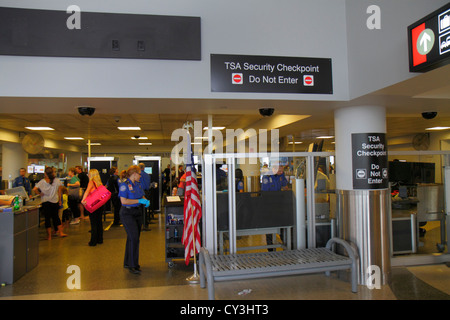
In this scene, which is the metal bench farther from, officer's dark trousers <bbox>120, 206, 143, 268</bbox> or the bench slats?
officer's dark trousers <bbox>120, 206, 143, 268</bbox>

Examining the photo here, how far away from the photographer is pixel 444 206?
5.86m

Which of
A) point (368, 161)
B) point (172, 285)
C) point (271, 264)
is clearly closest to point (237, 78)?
point (368, 161)

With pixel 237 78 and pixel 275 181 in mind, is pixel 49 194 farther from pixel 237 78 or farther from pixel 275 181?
pixel 237 78

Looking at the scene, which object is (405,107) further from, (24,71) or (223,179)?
(24,71)

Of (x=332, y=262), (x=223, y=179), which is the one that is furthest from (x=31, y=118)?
(x=332, y=262)

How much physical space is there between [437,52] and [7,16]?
4322 millimetres

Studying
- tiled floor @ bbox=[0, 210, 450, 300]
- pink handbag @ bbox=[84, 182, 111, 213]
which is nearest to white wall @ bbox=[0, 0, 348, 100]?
tiled floor @ bbox=[0, 210, 450, 300]

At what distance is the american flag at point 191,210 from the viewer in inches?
183

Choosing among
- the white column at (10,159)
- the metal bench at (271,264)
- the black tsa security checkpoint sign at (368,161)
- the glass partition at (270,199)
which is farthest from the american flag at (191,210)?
the white column at (10,159)

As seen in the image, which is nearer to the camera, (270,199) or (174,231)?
(270,199)

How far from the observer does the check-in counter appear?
4.60 meters

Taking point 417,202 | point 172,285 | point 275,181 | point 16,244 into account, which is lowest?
point 172,285

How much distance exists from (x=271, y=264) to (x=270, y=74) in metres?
2.32

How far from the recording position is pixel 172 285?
15.0 feet
